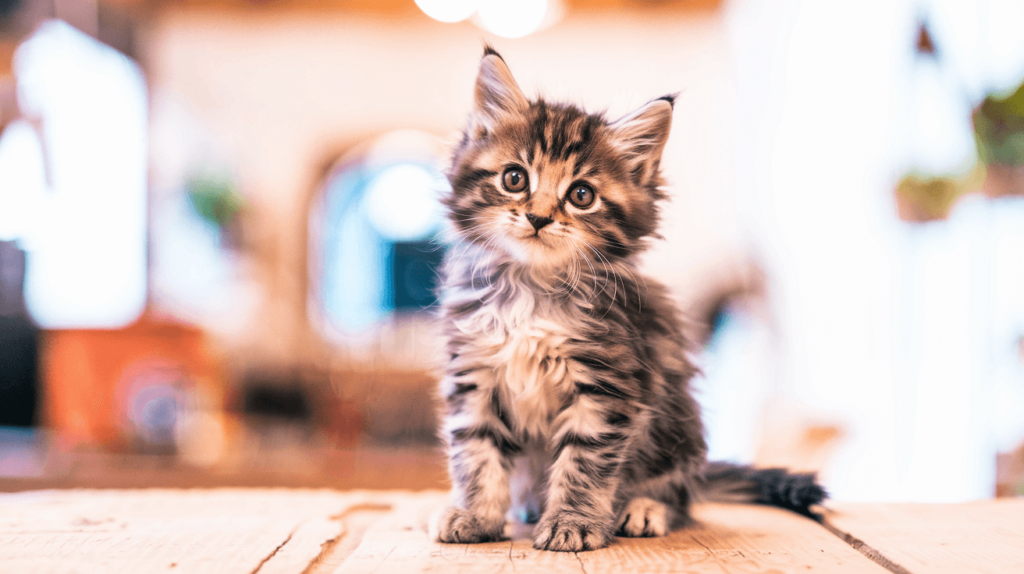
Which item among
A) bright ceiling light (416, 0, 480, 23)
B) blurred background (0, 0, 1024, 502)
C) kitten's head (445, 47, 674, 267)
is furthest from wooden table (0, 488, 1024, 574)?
bright ceiling light (416, 0, 480, 23)

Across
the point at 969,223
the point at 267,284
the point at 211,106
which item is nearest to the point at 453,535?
the point at 969,223

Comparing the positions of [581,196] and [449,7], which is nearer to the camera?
[581,196]

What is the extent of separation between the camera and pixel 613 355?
109cm

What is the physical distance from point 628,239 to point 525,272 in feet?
0.60

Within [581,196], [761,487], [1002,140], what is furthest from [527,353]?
[1002,140]

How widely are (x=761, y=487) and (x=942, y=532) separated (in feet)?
1.16

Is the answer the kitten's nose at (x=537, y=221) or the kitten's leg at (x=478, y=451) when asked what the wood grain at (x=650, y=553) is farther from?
the kitten's nose at (x=537, y=221)

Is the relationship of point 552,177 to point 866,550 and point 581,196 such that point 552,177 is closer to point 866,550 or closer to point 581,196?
point 581,196

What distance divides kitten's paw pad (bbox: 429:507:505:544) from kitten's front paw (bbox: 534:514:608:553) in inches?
3.1

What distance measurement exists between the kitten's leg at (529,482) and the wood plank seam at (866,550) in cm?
45

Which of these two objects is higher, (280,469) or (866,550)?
(866,550)

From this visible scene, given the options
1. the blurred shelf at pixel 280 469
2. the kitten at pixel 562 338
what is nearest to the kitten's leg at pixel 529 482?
the kitten at pixel 562 338

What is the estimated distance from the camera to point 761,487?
1326 millimetres

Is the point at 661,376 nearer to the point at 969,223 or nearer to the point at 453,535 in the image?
the point at 453,535
